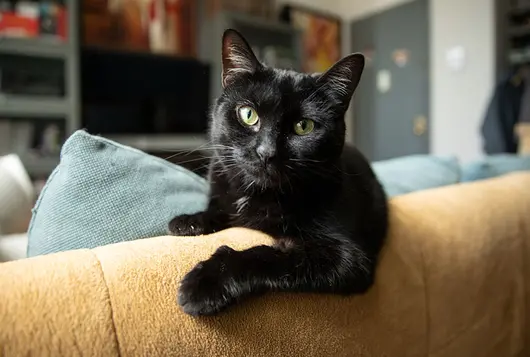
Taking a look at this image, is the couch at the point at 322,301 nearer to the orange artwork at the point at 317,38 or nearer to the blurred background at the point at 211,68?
the blurred background at the point at 211,68

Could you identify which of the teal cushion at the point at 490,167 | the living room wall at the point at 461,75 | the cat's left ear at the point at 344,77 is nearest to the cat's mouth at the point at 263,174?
the cat's left ear at the point at 344,77

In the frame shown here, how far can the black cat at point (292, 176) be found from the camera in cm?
70

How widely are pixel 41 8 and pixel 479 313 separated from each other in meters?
3.08

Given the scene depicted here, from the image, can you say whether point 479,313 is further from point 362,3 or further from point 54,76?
point 362,3

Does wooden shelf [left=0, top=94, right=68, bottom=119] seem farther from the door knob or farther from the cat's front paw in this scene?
the door knob

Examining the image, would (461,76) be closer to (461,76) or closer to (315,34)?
(461,76)

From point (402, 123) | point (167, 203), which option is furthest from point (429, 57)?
point (167, 203)

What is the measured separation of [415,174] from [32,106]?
2.53 meters

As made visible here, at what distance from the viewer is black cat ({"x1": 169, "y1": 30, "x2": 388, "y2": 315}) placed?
701 millimetres

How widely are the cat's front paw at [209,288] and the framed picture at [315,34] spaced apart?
3856mm

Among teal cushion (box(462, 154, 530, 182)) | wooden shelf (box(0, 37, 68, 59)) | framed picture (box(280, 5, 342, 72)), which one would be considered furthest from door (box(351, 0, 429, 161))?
wooden shelf (box(0, 37, 68, 59))

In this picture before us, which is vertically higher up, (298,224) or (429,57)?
(429,57)

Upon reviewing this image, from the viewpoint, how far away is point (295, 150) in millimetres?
778

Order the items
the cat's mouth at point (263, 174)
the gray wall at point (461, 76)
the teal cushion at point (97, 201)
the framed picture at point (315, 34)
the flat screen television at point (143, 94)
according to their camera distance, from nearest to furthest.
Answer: the teal cushion at point (97, 201) → the cat's mouth at point (263, 174) → the flat screen television at point (143, 94) → the gray wall at point (461, 76) → the framed picture at point (315, 34)
